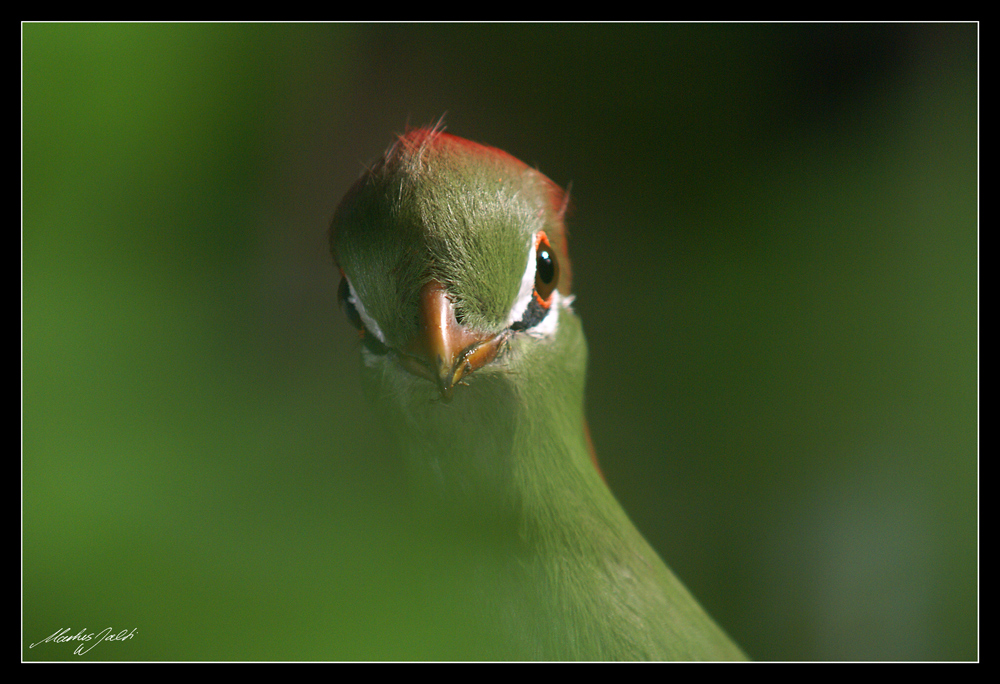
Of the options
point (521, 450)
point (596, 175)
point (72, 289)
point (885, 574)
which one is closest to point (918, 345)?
point (885, 574)

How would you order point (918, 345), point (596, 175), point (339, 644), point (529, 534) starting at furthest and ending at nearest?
point (596, 175) → point (918, 345) → point (529, 534) → point (339, 644)

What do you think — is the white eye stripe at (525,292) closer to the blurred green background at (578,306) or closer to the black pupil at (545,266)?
the black pupil at (545,266)

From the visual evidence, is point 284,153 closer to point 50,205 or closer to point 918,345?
point 50,205

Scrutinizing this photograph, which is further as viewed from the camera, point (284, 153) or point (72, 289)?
point (284, 153)

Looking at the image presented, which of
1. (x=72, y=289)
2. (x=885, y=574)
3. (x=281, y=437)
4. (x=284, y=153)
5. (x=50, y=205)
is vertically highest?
(x=284, y=153)

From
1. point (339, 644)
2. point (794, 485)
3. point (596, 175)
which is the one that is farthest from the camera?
point (794, 485)
